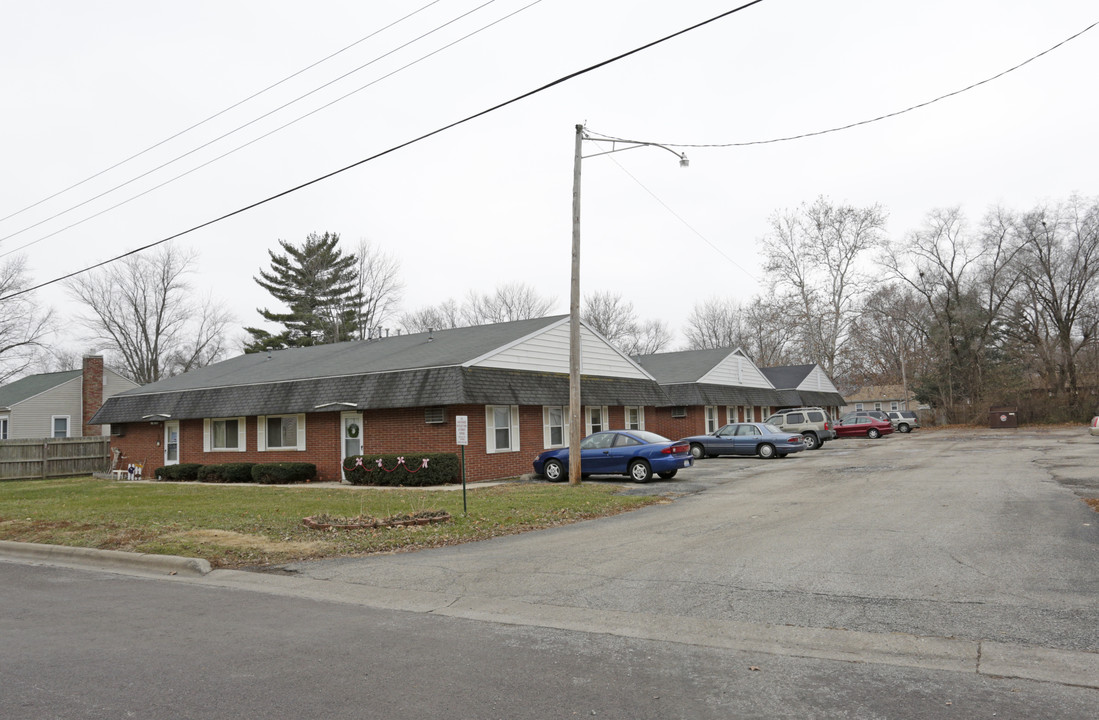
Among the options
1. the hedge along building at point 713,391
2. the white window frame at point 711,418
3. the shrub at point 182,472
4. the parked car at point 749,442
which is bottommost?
the shrub at point 182,472

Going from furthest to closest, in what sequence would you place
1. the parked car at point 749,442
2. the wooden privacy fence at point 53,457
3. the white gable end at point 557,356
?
1. the wooden privacy fence at point 53,457
2. the parked car at point 749,442
3. the white gable end at point 557,356

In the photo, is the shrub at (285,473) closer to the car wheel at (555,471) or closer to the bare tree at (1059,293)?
the car wheel at (555,471)

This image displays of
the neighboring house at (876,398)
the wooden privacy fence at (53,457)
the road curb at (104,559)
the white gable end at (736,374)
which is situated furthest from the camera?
the neighboring house at (876,398)

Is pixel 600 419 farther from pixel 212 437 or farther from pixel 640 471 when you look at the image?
pixel 212 437

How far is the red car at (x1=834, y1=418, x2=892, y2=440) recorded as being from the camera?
43.2m

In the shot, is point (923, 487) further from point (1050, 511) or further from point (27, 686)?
point (27, 686)

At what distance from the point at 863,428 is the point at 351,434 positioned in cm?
3111

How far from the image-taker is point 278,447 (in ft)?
84.5

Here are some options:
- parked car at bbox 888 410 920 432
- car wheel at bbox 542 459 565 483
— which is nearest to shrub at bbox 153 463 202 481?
car wheel at bbox 542 459 565 483

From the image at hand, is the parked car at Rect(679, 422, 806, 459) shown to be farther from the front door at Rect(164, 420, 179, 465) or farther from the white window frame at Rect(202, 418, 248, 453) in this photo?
the front door at Rect(164, 420, 179, 465)

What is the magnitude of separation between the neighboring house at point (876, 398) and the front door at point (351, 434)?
75.9 m

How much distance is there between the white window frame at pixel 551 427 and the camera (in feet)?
81.9

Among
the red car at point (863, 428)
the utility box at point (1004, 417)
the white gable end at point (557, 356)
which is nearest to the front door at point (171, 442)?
the white gable end at point (557, 356)

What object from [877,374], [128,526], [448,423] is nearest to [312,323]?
[448,423]
